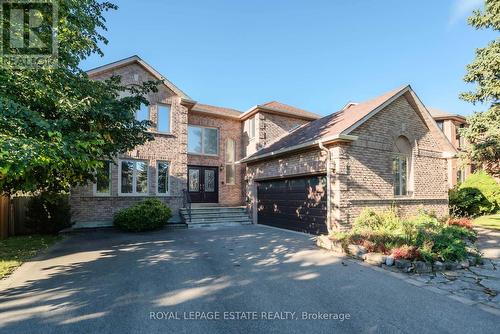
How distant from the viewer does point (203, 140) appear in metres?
17.0

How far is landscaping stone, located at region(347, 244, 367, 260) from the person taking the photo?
23.2 ft

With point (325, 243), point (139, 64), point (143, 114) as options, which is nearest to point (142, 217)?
point (143, 114)

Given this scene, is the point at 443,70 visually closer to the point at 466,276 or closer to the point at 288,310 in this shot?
the point at 466,276

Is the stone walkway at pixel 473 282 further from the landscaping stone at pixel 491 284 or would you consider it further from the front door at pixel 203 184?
the front door at pixel 203 184

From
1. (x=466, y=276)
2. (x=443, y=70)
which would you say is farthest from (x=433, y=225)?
(x=443, y=70)

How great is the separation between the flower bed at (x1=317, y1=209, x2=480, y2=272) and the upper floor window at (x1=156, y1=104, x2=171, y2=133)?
10194 mm

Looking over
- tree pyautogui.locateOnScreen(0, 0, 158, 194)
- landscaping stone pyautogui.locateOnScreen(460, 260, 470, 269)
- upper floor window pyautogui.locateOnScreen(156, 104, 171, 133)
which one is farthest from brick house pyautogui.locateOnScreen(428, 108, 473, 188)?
tree pyautogui.locateOnScreen(0, 0, 158, 194)

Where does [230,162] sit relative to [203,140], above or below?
below

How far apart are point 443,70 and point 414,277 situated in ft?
38.1

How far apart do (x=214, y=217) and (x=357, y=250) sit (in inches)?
336

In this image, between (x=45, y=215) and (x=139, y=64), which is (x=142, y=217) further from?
(x=139, y=64)

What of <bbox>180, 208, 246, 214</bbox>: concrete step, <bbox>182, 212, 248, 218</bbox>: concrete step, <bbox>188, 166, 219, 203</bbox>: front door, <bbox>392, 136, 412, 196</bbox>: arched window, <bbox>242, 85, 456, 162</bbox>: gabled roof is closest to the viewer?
<bbox>242, 85, 456, 162</bbox>: gabled roof

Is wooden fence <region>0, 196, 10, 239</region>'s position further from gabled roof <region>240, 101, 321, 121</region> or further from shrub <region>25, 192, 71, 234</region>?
gabled roof <region>240, 101, 321, 121</region>

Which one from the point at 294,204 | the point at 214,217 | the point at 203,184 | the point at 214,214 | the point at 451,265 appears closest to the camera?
the point at 451,265
